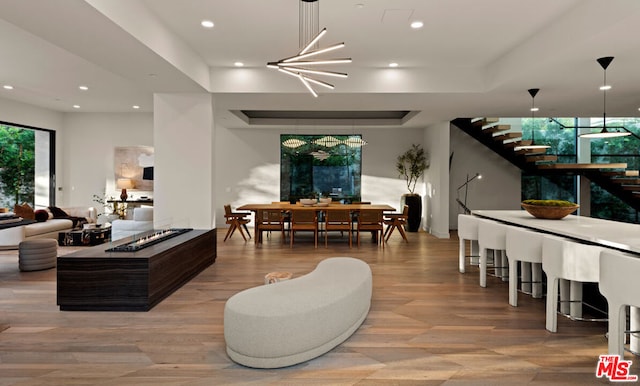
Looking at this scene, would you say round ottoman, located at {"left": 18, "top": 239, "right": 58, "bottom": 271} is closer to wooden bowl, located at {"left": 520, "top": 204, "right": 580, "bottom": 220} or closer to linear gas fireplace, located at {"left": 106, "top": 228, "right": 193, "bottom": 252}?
linear gas fireplace, located at {"left": 106, "top": 228, "right": 193, "bottom": 252}

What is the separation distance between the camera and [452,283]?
497 centimetres

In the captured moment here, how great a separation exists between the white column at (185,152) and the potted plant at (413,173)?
5.43 m

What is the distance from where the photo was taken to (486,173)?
1054 centimetres

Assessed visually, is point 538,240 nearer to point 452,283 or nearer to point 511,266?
point 511,266

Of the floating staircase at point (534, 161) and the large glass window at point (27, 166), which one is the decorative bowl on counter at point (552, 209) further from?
the large glass window at point (27, 166)

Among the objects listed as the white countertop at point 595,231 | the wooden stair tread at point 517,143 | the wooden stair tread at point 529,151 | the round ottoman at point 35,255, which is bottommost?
the round ottoman at point 35,255

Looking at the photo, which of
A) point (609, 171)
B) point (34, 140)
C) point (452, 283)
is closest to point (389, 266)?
point (452, 283)

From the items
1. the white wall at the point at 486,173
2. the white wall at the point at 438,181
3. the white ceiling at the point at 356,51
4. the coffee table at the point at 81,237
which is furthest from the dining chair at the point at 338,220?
the coffee table at the point at 81,237

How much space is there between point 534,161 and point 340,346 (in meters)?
8.17

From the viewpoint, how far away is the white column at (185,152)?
21.1ft

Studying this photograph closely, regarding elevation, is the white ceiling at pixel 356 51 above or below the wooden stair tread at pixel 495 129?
above

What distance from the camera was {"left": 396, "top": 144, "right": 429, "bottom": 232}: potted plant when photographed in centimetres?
1007

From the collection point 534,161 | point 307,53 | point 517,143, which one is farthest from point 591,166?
point 307,53

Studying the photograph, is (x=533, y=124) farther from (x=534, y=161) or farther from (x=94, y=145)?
(x=94, y=145)
